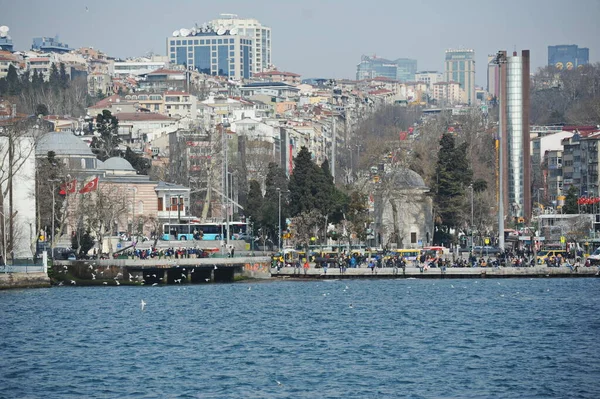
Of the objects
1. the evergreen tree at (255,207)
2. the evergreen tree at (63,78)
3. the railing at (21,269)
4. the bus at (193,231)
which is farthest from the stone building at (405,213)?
the evergreen tree at (63,78)

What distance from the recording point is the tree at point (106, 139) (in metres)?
99.8

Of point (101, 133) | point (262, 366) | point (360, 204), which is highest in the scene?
point (101, 133)

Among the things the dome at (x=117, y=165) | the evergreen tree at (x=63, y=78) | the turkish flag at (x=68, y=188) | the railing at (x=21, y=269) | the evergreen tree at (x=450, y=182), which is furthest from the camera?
the evergreen tree at (x=63, y=78)

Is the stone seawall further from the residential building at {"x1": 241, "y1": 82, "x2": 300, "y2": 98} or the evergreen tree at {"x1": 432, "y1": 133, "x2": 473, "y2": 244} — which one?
the residential building at {"x1": 241, "y1": 82, "x2": 300, "y2": 98}

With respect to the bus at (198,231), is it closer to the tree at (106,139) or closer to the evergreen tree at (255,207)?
the evergreen tree at (255,207)

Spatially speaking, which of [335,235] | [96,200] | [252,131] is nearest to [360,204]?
[335,235]

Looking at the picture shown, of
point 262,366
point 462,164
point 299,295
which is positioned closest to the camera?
point 262,366

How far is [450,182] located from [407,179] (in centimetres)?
257

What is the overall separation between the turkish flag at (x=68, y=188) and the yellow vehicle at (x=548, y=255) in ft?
77.3

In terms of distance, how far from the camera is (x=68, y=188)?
66.9 metres

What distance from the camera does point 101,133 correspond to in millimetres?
102875

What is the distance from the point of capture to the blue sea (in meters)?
30.1

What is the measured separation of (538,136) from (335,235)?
66.5m

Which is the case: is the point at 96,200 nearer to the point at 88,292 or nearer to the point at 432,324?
the point at 88,292
